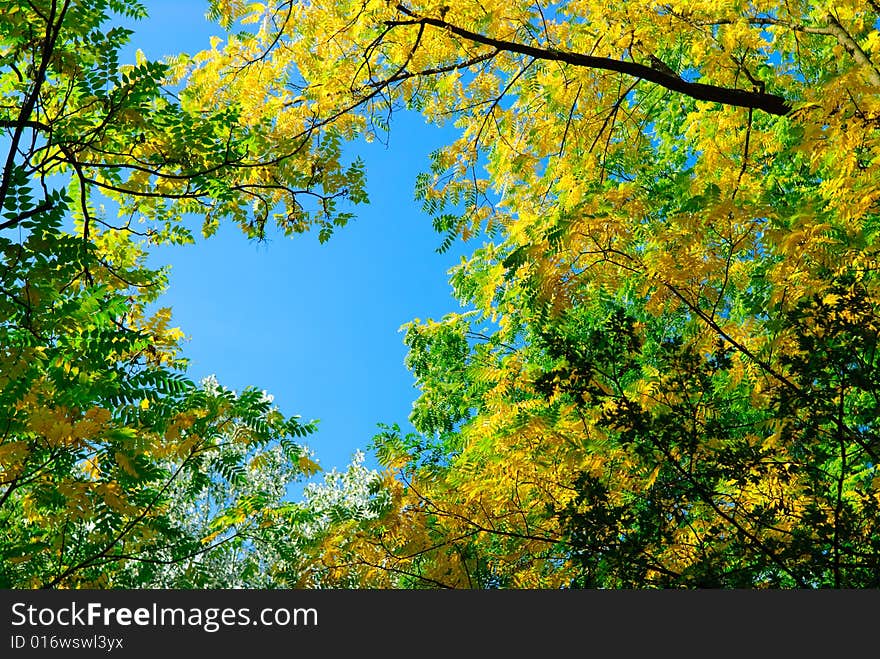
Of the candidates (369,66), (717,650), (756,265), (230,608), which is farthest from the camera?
(369,66)

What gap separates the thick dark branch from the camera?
590 cm

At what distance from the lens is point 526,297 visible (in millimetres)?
5723

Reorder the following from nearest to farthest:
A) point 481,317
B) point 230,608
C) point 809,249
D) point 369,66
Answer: point 230,608, point 809,249, point 369,66, point 481,317

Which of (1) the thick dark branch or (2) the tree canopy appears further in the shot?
(1) the thick dark branch

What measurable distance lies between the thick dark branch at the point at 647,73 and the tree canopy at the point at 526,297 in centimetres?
4

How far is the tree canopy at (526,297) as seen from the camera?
13.1 feet

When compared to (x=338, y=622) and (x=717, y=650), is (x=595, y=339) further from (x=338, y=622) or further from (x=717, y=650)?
(x=338, y=622)

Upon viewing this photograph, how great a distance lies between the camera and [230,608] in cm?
310

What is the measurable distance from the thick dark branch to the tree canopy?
0.12 ft

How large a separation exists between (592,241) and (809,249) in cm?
127

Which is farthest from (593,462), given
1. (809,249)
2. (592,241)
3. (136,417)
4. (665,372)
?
(136,417)

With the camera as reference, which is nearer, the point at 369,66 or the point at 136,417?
the point at 136,417

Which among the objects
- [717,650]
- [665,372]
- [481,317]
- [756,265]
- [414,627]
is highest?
[481,317]

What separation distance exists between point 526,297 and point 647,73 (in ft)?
7.73
